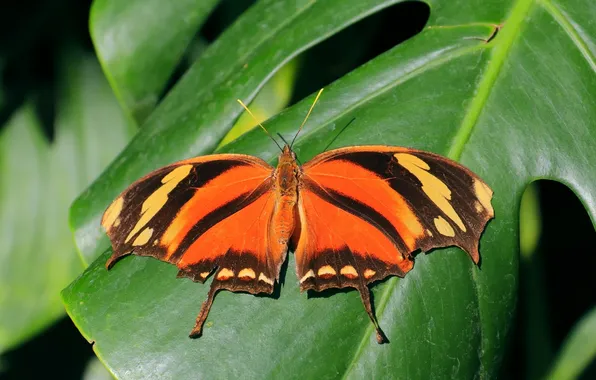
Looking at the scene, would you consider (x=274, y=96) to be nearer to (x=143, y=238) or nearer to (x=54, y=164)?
(x=143, y=238)

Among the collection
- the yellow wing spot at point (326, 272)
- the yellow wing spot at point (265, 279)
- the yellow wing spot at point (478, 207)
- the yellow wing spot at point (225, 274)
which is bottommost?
the yellow wing spot at point (478, 207)

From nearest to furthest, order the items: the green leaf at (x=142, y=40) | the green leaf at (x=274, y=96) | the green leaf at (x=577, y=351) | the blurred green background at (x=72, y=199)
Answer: the green leaf at (x=142, y=40), the green leaf at (x=274, y=96), the blurred green background at (x=72, y=199), the green leaf at (x=577, y=351)

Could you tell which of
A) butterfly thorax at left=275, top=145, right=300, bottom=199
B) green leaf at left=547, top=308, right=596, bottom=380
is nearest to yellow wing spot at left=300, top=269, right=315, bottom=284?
butterfly thorax at left=275, top=145, right=300, bottom=199

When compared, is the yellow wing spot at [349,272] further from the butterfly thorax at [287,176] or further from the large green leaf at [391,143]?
the butterfly thorax at [287,176]

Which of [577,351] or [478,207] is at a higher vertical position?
[478,207]

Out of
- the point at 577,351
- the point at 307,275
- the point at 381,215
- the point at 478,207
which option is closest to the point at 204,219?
the point at 307,275

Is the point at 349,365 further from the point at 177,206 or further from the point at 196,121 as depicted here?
the point at 196,121

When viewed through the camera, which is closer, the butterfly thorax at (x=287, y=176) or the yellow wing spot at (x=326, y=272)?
the yellow wing spot at (x=326, y=272)

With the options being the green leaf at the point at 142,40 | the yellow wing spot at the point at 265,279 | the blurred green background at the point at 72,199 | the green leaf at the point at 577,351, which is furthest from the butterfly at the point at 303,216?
the green leaf at the point at 577,351
